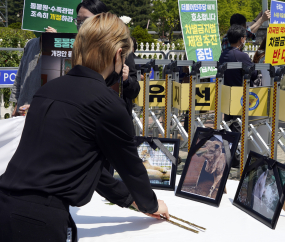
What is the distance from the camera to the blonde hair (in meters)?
1.25

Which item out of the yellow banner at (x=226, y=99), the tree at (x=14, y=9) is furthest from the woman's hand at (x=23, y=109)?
the tree at (x=14, y=9)

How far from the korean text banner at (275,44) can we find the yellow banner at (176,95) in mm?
1558

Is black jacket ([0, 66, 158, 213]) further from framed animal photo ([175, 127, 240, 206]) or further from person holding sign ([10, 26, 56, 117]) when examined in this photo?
person holding sign ([10, 26, 56, 117])

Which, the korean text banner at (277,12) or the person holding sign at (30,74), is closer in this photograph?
the person holding sign at (30,74)

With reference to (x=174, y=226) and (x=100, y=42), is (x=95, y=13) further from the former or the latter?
(x=174, y=226)

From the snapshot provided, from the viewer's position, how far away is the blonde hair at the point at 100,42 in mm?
1253

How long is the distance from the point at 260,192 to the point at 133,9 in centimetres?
5375

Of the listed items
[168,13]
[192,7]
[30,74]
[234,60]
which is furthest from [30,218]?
[168,13]

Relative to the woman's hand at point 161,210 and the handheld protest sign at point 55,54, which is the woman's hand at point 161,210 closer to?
the woman's hand at point 161,210

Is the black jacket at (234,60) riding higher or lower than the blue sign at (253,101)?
higher

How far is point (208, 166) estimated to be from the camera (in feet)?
7.95

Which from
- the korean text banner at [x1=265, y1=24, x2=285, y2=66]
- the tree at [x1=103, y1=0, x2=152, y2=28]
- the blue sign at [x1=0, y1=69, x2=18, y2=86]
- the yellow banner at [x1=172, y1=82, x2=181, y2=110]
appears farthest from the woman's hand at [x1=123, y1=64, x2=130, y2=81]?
the tree at [x1=103, y1=0, x2=152, y2=28]

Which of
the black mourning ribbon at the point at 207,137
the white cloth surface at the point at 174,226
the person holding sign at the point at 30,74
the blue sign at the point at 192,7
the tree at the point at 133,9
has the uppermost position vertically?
the tree at the point at 133,9

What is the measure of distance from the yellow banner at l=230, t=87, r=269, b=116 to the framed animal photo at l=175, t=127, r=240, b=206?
97 centimetres
